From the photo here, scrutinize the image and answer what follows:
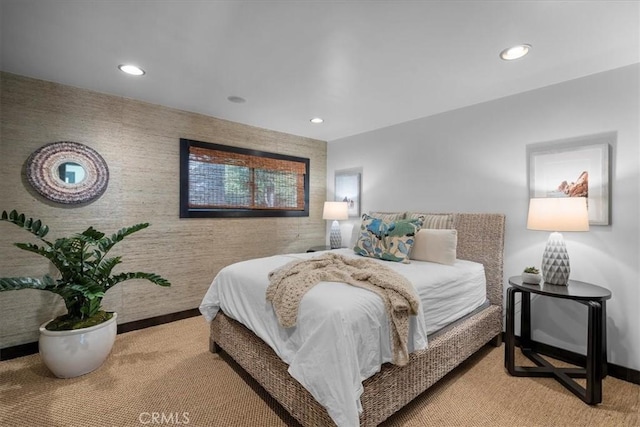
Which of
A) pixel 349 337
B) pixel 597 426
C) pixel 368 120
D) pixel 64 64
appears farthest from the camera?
pixel 368 120

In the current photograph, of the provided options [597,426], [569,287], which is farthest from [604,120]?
[597,426]

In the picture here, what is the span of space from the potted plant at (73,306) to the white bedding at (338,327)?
1009 millimetres

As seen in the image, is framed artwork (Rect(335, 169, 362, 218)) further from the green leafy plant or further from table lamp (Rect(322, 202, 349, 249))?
the green leafy plant

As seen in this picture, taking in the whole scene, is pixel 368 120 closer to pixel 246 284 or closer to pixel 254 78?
pixel 254 78

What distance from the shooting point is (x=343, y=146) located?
176 inches

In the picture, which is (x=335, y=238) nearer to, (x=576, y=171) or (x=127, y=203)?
(x=127, y=203)

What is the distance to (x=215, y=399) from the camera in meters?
1.87

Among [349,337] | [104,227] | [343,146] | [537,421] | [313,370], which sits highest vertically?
[343,146]

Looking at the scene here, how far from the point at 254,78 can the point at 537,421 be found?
3175 mm

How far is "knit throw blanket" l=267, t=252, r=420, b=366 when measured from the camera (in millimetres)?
1528

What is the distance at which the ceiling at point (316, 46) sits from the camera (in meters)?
1.58

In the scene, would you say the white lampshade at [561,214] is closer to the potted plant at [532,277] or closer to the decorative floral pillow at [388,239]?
the potted plant at [532,277]

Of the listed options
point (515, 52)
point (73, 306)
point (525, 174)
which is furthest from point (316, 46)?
point (73, 306)

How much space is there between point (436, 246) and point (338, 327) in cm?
159
